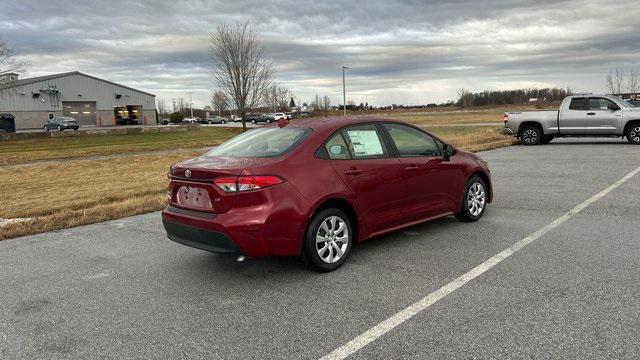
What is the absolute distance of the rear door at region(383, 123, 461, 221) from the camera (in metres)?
5.75

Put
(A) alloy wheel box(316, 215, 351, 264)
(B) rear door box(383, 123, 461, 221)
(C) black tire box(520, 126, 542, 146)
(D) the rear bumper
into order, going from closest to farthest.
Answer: (D) the rear bumper < (A) alloy wheel box(316, 215, 351, 264) < (B) rear door box(383, 123, 461, 221) < (C) black tire box(520, 126, 542, 146)

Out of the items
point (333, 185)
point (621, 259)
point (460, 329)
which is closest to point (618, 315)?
point (460, 329)

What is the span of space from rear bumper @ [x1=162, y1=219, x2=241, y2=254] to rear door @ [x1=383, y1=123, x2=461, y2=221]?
7.19 feet

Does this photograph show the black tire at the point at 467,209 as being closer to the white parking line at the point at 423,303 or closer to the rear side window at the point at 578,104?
the white parking line at the point at 423,303

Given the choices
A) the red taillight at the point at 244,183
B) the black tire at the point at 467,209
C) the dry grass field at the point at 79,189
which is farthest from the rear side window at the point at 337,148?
the dry grass field at the point at 79,189

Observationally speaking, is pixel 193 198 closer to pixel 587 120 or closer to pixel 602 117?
pixel 587 120

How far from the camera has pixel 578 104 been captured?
18.1m

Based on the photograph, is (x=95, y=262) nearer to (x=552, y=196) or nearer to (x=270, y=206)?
(x=270, y=206)

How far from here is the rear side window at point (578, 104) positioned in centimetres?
1798

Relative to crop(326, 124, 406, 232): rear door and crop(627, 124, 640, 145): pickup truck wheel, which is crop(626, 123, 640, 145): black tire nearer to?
crop(627, 124, 640, 145): pickup truck wheel

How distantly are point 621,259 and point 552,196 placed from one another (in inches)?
141

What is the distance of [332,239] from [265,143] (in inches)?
47.6

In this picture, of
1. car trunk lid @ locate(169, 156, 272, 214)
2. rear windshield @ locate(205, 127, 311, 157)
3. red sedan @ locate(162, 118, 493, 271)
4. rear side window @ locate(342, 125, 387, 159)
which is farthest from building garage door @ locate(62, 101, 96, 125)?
rear side window @ locate(342, 125, 387, 159)

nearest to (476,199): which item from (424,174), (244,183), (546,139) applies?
(424,174)
